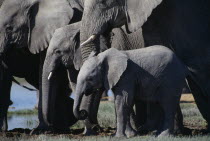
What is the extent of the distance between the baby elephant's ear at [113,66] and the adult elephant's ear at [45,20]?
2.07m

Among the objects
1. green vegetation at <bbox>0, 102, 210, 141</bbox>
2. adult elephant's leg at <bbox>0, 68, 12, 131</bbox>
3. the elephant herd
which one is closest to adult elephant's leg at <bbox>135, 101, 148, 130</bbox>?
the elephant herd

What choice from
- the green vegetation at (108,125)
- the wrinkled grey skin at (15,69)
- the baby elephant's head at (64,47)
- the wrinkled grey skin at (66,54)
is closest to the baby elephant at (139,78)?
the green vegetation at (108,125)

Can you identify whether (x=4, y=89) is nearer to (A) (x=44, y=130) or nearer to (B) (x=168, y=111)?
(A) (x=44, y=130)

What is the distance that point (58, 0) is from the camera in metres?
10.8

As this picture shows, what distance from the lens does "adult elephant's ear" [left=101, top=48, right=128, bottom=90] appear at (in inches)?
328

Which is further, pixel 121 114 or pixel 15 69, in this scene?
pixel 15 69

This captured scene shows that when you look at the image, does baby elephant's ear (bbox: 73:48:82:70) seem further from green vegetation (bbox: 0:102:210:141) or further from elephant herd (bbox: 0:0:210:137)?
green vegetation (bbox: 0:102:210:141)

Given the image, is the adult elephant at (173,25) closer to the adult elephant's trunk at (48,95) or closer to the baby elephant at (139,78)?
the baby elephant at (139,78)

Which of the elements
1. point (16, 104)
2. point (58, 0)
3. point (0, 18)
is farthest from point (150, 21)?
point (16, 104)

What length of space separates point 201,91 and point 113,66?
129cm

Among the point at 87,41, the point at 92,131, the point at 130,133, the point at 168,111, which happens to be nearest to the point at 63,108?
the point at 92,131

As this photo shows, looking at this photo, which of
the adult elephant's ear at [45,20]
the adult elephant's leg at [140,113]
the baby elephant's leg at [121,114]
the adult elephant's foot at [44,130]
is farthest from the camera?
the adult elephant's ear at [45,20]

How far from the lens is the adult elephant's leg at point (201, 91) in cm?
898

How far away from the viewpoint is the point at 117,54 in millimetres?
8477
